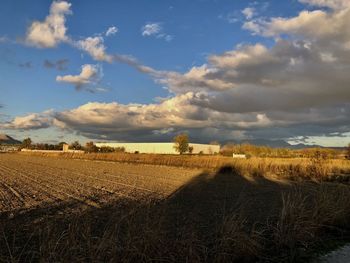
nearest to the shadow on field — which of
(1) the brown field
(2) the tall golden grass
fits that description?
(1) the brown field

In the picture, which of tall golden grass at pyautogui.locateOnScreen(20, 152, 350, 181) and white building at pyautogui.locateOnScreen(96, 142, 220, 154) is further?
white building at pyautogui.locateOnScreen(96, 142, 220, 154)

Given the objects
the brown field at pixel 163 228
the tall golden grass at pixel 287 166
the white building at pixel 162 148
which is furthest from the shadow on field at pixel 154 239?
the white building at pixel 162 148

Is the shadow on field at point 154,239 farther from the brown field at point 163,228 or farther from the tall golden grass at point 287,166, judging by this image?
the tall golden grass at point 287,166

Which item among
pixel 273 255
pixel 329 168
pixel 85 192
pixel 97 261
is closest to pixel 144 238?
pixel 97 261

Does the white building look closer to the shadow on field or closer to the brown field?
the brown field

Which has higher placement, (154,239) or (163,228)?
(154,239)

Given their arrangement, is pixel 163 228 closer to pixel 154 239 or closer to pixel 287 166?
pixel 154 239

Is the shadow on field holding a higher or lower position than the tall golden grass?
lower

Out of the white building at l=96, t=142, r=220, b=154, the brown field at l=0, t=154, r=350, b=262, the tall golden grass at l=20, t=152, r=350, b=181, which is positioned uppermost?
the white building at l=96, t=142, r=220, b=154

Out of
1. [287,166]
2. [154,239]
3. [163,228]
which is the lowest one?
[163,228]

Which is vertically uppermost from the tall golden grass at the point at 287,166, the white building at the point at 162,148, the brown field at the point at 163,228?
the white building at the point at 162,148

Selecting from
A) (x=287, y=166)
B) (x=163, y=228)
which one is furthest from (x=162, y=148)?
(x=163, y=228)

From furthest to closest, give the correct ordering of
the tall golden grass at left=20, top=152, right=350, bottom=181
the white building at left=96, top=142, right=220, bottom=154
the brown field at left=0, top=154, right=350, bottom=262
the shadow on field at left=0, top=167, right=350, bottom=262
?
the white building at left=96, top=142, right=220, bottom=154, the tall golden grass at left=20, top=152, right=350, bottom=181, the brown field at left=0, top=154, right=350, bottom=262, the shadow on field at left=0, top=167, right=350, bottom=262

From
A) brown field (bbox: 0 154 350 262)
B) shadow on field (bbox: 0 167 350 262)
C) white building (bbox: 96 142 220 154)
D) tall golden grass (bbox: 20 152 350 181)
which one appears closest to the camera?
shadow on field (bbox: 0 167 350 262)
